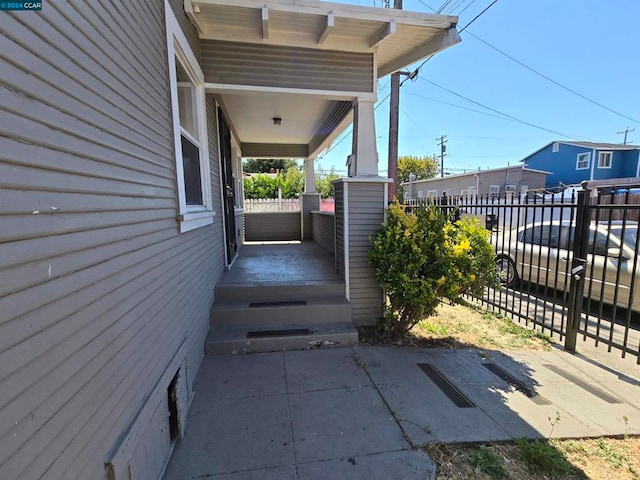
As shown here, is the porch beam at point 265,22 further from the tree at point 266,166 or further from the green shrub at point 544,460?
the tree at point 266,166

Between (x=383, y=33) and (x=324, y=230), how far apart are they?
402cm

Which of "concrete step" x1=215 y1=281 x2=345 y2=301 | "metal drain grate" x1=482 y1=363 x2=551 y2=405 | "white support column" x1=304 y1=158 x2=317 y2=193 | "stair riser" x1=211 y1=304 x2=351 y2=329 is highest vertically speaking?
"white support column" x1=304 y1=158 x2=317 y2=193

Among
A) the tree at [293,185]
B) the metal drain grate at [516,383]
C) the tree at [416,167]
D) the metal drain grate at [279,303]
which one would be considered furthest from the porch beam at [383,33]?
the tree at [416,167]

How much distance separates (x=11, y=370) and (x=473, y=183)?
24516mm

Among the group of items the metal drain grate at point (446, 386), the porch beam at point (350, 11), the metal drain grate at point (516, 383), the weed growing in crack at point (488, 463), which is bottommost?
the metal drain grate at point (516, 383)

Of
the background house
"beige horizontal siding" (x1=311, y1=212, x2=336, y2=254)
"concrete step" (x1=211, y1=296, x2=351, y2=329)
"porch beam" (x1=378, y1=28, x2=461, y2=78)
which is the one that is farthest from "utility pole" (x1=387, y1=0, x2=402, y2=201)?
the background house

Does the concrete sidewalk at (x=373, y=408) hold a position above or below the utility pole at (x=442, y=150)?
below

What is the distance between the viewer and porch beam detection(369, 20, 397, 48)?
335cm

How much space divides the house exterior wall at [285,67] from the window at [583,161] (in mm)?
25737

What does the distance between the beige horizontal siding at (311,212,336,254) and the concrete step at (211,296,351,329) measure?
6.05 ft

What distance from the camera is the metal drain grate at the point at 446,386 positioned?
8.15 feet

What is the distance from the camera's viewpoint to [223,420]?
7.30 ft

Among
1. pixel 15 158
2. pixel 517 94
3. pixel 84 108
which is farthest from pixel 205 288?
pixel 517 94

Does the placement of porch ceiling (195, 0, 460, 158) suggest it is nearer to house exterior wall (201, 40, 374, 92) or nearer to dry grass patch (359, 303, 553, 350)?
house exterior wall (201, 40, 374, 92)
